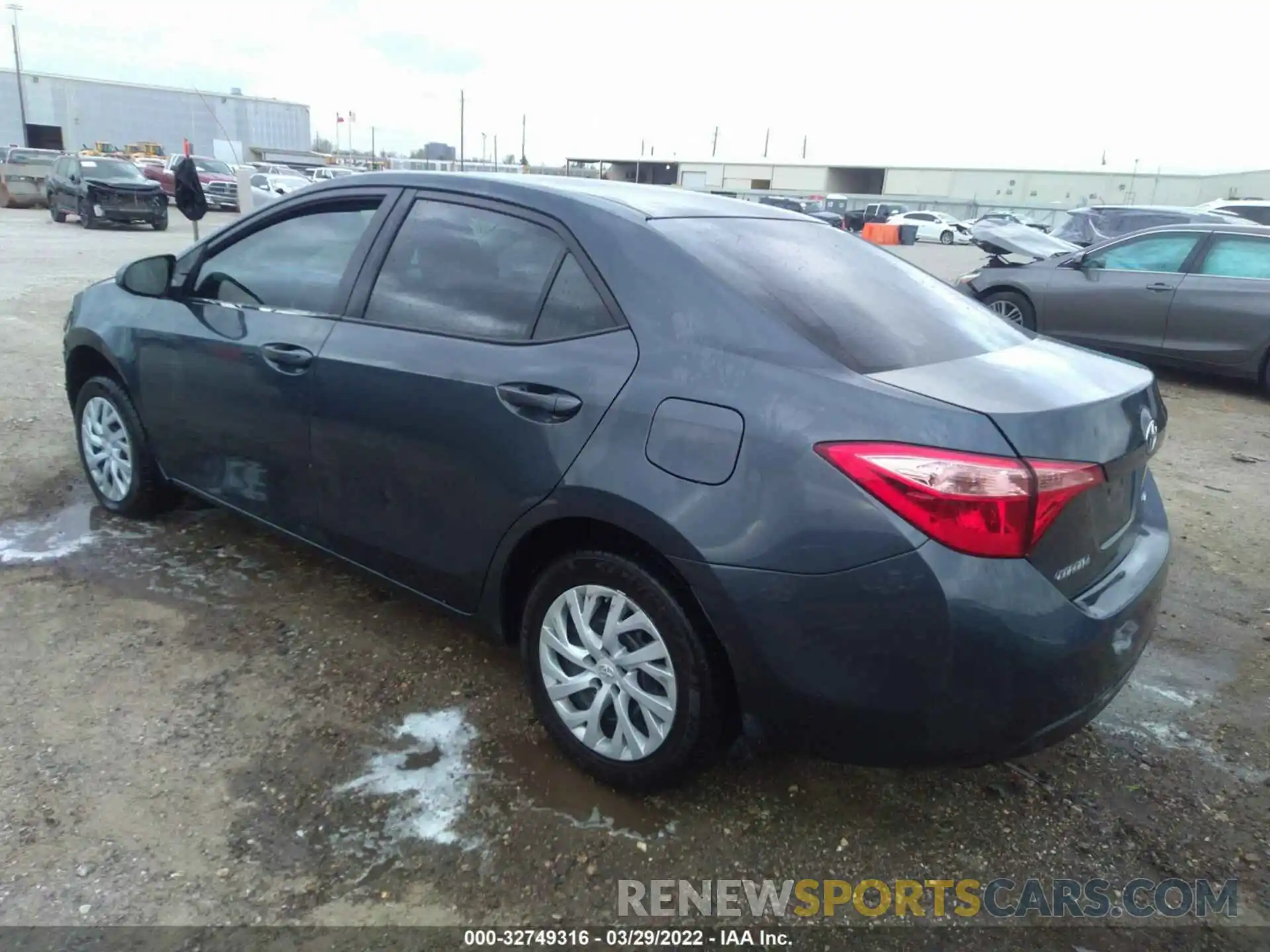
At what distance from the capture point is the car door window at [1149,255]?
8406mm

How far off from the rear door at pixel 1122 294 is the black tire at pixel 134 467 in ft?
26.2

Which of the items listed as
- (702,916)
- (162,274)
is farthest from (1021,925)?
(162,274)

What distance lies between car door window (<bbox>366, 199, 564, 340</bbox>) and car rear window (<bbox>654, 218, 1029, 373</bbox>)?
1.39 feet

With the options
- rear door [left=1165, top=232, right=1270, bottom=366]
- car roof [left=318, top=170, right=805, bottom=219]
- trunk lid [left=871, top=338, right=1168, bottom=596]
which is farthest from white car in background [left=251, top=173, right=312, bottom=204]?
trunk lid [left=871, top=338, right=1168, bottom=596]

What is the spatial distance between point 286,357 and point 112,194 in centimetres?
2230

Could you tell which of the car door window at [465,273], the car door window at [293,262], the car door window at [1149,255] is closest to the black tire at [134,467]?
the car door window at [293,262]

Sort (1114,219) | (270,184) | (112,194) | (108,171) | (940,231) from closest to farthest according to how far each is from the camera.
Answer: (1114,219)
(112,194)
(108,171)
(270,184)
(940,231)

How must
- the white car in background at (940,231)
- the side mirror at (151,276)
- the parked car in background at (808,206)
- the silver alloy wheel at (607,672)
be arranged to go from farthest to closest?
the white car in background at (940,231)
the parked car in background at (808,206)
the side mirror at (151,276)
the silver alloy wheel at (607,672)

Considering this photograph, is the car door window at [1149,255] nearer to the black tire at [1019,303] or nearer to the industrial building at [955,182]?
the black tire at [1019,303]

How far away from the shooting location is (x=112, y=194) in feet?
70.6

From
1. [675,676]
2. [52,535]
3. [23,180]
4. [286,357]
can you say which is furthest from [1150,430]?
[23,180]

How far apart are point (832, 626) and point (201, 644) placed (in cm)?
237

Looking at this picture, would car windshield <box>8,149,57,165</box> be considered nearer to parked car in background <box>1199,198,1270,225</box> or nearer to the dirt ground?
the dirt ground

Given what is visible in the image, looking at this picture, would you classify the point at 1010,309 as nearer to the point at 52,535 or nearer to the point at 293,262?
the point at 293,262
